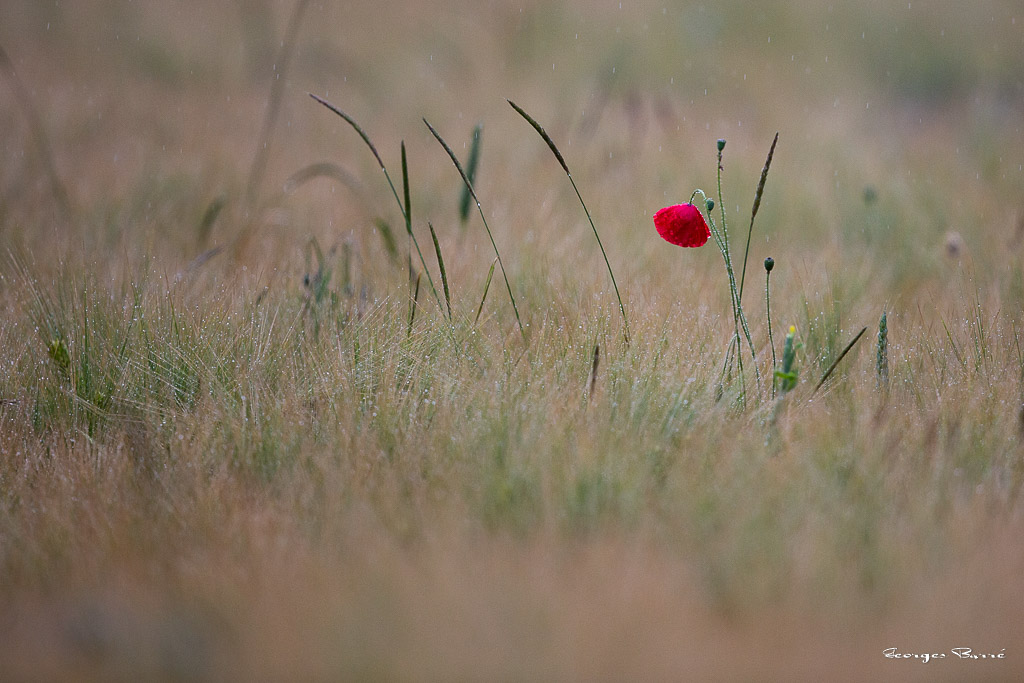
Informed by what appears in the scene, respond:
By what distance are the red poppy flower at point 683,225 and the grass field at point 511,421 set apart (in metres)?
0.23

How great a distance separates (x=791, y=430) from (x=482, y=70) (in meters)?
3.36

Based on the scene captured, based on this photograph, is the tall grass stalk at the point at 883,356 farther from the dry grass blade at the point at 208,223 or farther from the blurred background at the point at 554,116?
the dry grass blade at the point at 208,223

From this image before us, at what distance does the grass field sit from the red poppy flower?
229 mm

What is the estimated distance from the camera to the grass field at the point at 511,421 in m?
0.99

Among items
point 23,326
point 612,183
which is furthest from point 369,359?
point 612,183

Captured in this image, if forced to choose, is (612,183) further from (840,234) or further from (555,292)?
(555,292)

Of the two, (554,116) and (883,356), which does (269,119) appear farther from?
(883,356)

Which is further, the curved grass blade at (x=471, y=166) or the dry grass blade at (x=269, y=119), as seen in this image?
the dry grass blade at (x=269, y=119)

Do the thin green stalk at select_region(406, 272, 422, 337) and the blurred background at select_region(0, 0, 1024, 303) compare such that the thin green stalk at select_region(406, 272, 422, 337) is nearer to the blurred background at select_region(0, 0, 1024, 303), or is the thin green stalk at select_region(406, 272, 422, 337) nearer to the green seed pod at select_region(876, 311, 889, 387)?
the blurred background at select_region(0, 0, 1024, 303)

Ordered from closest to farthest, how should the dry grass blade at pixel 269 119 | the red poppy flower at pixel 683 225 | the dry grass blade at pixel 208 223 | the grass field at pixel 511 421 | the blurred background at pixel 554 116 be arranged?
the grass field at pixel 511 421 < the red poppy flower at pixel 683 225 < the dry grass blade at pixel 208 223 < the blurred background at pixel 554 116 < the dry grass blade at pixel 269 119

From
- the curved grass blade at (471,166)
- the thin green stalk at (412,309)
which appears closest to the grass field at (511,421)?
the thin green stalk at (412,309)

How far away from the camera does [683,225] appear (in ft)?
4.62

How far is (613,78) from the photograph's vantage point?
4129mm

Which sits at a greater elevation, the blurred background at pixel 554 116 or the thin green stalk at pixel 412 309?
the blurred background at pixel 554 116
